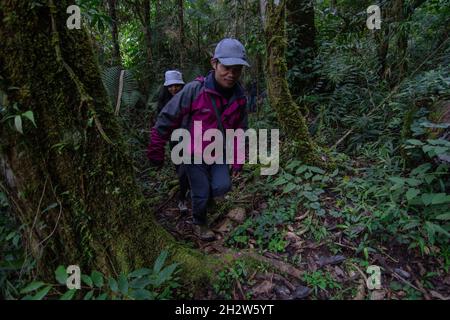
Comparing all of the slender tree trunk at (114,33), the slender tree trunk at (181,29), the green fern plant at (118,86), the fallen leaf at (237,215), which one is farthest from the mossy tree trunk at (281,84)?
the slender tree trunk at (114,33)

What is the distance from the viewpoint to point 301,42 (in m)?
5.82

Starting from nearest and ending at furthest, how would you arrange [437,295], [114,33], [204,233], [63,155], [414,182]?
[63,155] < [437,295] < [414,182] < [204,233] < [114,33]

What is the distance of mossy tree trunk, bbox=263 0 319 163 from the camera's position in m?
3.63

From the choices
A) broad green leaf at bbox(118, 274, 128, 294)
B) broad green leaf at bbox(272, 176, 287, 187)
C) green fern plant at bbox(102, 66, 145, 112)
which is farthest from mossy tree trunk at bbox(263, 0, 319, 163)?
green fern plant at bbox(102, 66, 145, 112)

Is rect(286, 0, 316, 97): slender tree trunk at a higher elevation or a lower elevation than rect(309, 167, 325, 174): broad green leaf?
higher

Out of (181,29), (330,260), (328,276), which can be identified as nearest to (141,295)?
(328,276)

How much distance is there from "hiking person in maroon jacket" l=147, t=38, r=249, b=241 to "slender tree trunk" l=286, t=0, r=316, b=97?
2810 mm

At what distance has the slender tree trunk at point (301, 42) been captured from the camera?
18.5 ft

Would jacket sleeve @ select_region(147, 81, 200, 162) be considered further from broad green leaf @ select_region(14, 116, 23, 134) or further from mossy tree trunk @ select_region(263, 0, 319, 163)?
broad green leaf @ select_region(14, 116, 23, 134)

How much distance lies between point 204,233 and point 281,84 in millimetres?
1875

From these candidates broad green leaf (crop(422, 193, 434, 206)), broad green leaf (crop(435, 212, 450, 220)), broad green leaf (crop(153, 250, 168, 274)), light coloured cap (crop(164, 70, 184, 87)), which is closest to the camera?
broad green leaf (crop(153, 250, 168, 274))

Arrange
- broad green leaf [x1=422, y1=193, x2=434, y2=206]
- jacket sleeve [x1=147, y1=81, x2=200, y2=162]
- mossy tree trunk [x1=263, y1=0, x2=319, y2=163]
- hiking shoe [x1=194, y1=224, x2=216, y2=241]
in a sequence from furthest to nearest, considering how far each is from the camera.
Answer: mossy tree trunk [x1=263, y1=0, x2=319, y2=163], hiking shoe [x1=194, y1=224, x2=216, y2=241], jacket sleeve [x1=147, y1=81, x2=200, y2=162], broad green leaf [x1=422, y1=193, x2=434, y2=206]

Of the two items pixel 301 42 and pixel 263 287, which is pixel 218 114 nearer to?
pixel 263 287

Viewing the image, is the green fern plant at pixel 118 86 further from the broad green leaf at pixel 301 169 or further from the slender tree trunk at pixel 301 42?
the broad green leaf at pixel 301 169
